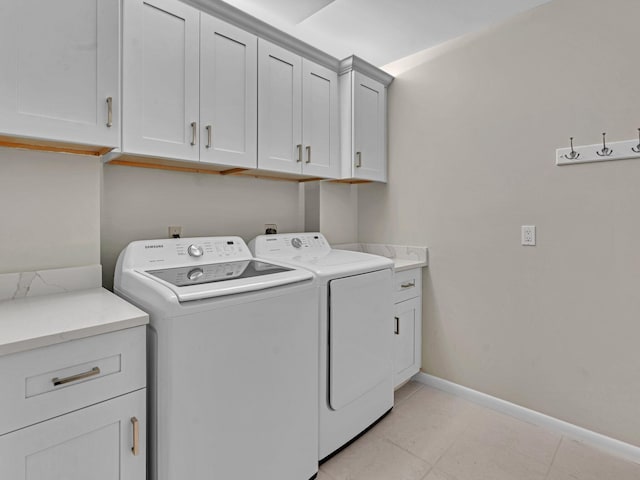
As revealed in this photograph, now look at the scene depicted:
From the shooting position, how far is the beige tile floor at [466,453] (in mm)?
1677

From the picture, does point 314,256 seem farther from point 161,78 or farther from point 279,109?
point 161,78

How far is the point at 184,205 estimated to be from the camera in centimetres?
204

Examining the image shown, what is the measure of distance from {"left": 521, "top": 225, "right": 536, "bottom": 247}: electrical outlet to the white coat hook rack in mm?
390

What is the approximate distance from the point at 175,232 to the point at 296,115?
1.03 metres

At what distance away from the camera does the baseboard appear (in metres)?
1.78

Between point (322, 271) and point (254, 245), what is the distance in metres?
0.63

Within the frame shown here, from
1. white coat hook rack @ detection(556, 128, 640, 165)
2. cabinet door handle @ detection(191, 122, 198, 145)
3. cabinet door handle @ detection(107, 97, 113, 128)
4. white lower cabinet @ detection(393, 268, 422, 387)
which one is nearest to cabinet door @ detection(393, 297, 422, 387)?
white lower cabinet @ detection(393, 268, 422, 387)

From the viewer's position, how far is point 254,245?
85.0 inches

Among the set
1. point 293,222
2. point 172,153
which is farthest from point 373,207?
point 172,153

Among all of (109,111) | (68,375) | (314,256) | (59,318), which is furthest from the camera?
(314,256)

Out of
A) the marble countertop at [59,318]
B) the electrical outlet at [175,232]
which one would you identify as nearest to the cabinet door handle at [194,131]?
the electrical outlet at [175,232]

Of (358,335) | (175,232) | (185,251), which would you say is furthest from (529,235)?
(175,232)

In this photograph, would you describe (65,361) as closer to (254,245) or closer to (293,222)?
(254,245)

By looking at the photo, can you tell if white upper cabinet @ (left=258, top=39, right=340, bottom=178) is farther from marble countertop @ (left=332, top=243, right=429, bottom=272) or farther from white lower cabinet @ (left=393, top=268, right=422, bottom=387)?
white lower cabinet @ (left=393, top=268, right=422, bottom=387)
